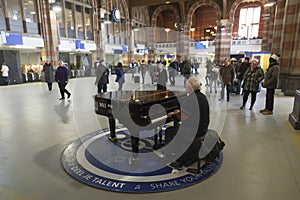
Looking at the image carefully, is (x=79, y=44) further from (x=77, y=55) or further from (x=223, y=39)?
(x=223, y=39)

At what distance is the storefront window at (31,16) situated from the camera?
12.3m

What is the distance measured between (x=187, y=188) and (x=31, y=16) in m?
14.1

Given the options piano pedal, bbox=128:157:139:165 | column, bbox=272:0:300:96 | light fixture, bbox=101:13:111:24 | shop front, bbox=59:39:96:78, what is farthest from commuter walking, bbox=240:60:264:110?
shop front, bbox=59:39:96:78

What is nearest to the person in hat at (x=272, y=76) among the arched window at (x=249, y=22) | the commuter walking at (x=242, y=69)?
the commuter walking at (x=242, y=69)

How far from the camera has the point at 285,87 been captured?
26.3 ft

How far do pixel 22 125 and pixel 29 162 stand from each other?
2.07 metres

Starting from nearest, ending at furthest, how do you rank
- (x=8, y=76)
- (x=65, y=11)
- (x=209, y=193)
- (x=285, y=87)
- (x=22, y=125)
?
(x=209, y=193), (x=22, y=125), (x=285, y=87), (x=8, y=76), (x=65, y=11)

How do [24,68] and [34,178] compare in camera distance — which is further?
[24,68]

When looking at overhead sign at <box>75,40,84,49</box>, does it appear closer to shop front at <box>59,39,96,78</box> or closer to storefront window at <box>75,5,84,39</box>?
shop front at <box>59,39,96,78</box>

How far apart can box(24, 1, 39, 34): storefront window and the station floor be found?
28.7 ft

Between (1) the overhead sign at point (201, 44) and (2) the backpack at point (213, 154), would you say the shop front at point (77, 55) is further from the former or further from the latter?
(2) the backpack at point (213, 154)

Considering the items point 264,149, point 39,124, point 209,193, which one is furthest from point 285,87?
point 39,124

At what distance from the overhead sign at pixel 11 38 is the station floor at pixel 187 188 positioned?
711 centimetres

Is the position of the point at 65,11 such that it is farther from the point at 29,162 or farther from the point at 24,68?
the point at 29,162
